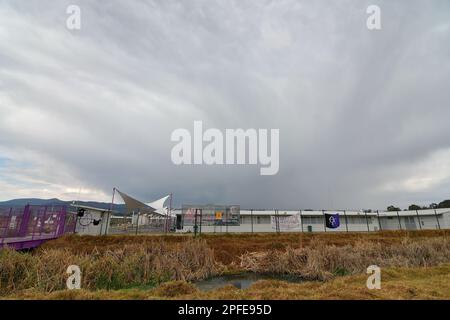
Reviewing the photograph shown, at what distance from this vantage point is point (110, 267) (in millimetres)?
9664

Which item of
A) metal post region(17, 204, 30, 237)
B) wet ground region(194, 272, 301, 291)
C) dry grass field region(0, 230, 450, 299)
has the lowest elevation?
wet ground region(194, 272, 301, 291)

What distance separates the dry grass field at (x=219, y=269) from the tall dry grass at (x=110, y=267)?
25mm

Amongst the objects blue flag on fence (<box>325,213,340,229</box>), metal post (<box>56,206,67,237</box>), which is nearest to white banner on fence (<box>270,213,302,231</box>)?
blue flag on fence (<box>325,213,340,229</box>)

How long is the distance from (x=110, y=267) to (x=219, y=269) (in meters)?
5.60

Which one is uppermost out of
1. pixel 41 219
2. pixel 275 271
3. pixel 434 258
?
pixel 41 219

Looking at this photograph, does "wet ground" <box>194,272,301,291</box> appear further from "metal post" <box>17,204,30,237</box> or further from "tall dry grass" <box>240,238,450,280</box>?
"metal post" <box>17,204,30,237</box>

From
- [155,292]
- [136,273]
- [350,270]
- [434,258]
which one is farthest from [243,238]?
[155,292]

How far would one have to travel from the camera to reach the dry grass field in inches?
241

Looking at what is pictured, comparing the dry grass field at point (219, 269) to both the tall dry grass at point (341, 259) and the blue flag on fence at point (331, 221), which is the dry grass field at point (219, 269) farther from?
the blue flag on fence at point (331, 221)

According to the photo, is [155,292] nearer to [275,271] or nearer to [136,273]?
[136,273]

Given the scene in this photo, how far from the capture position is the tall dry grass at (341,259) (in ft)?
39.8

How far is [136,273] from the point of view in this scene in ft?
33.9

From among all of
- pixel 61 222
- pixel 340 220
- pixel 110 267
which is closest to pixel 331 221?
pixel 340 220
